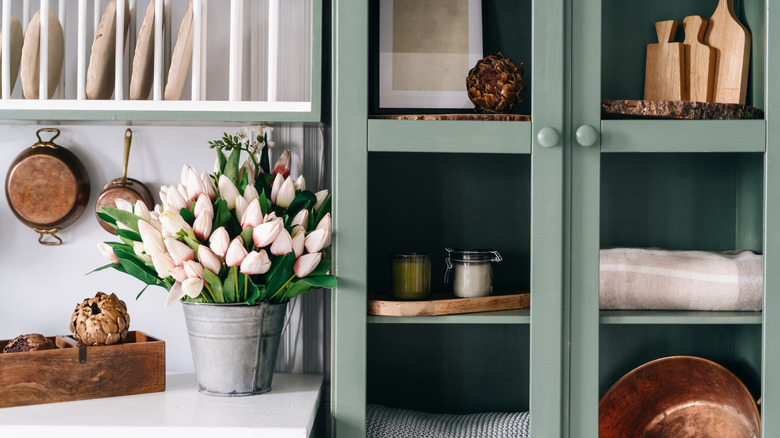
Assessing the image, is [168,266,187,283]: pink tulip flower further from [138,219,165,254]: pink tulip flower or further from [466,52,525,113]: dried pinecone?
[466,52,525,113]: dried pinecone

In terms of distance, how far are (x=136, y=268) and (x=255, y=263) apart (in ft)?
0.84

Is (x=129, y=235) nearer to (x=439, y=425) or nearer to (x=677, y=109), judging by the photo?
(x=439, y=425)

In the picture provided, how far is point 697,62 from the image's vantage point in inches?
54.4

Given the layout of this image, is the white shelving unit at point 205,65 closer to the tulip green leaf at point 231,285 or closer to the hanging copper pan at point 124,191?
the hanging copper pan at point 124,191

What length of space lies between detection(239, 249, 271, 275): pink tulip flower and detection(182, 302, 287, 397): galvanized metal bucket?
96 mm

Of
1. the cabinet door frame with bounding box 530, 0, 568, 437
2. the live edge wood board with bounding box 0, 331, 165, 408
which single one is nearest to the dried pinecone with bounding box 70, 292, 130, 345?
the live edge wood board with bounding box 0, 331, 165, 408

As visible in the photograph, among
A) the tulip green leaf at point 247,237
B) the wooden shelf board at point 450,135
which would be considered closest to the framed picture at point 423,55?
the wooden shelf board at point 450,135

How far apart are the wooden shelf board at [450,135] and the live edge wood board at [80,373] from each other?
630 mm

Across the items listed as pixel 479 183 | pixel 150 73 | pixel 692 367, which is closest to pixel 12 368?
pixel 150 73

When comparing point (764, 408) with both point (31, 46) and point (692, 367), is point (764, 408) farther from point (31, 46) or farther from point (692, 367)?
point (31, 46)

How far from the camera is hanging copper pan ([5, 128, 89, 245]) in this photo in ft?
4.84

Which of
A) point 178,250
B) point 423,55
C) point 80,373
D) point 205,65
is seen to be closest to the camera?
point 178,250

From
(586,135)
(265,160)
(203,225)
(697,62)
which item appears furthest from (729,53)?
(203,225)

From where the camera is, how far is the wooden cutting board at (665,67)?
4.59 ft
